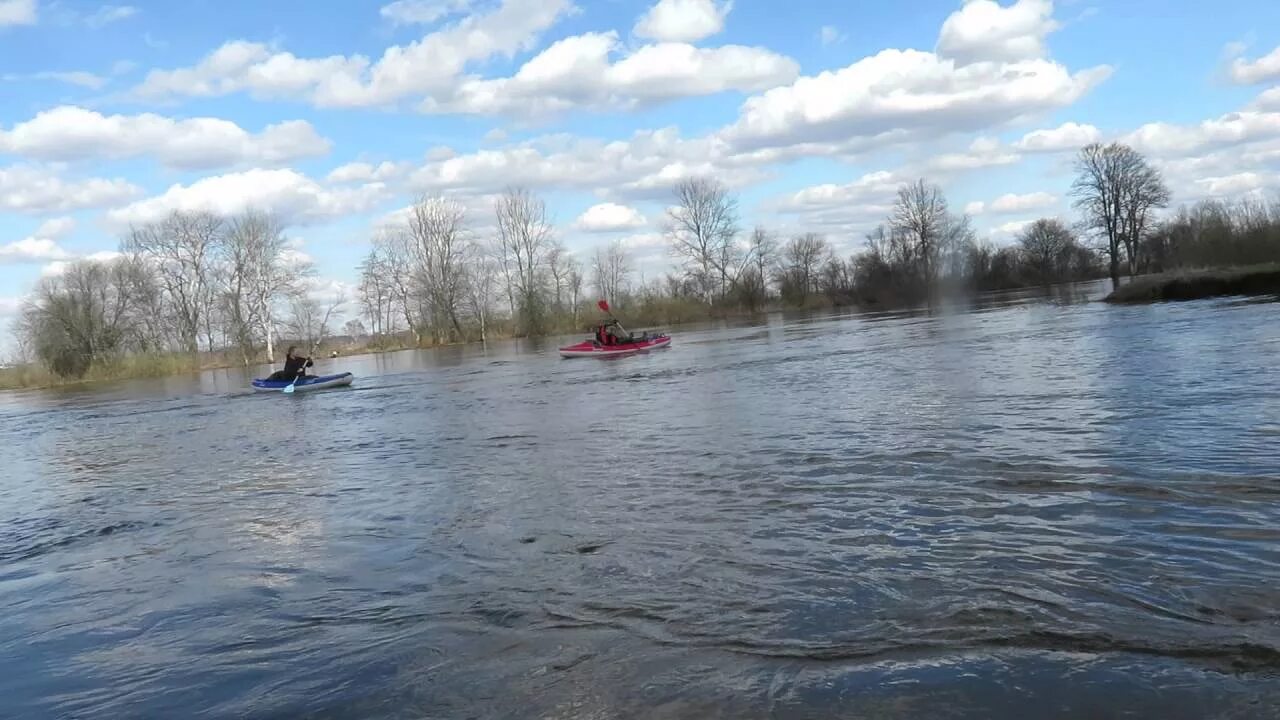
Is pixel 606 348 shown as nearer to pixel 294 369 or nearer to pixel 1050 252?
pixel 294 369

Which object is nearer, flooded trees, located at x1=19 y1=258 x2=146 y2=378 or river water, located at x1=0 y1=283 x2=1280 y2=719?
river water, located at x1=0 y1=283 x2=1280 y2=719

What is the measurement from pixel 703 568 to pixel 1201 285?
4492 centimetres

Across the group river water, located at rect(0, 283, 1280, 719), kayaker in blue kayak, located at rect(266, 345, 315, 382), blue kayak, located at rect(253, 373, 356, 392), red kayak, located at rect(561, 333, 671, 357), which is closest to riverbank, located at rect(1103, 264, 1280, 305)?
red kayak, located at rect(561, 333, 671, 357)

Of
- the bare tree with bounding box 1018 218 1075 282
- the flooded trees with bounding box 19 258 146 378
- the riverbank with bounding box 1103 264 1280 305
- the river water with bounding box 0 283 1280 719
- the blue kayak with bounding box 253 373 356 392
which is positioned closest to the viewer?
the river water with bounding box 0 283 1280 719

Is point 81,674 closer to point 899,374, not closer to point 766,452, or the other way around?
point 766,452

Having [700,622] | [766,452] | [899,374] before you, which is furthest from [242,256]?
[700,622]

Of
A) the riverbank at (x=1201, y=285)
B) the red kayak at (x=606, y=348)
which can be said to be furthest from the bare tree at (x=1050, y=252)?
the red kayak at (x=606, y=348)

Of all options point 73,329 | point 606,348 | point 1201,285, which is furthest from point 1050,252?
point 73,329

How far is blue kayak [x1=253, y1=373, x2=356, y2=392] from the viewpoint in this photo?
29.4 metres

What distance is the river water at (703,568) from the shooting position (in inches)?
173

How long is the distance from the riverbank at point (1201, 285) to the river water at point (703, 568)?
102 ft

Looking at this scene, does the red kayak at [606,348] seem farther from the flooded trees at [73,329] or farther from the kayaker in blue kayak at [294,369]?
the flooded trees at [73,329]

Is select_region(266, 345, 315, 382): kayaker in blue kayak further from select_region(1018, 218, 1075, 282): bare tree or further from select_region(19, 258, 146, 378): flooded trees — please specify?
select_region(1018, 218, 1075, 282): bare tree

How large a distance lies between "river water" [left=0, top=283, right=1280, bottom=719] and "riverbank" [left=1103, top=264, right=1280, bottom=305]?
31.1 meters
